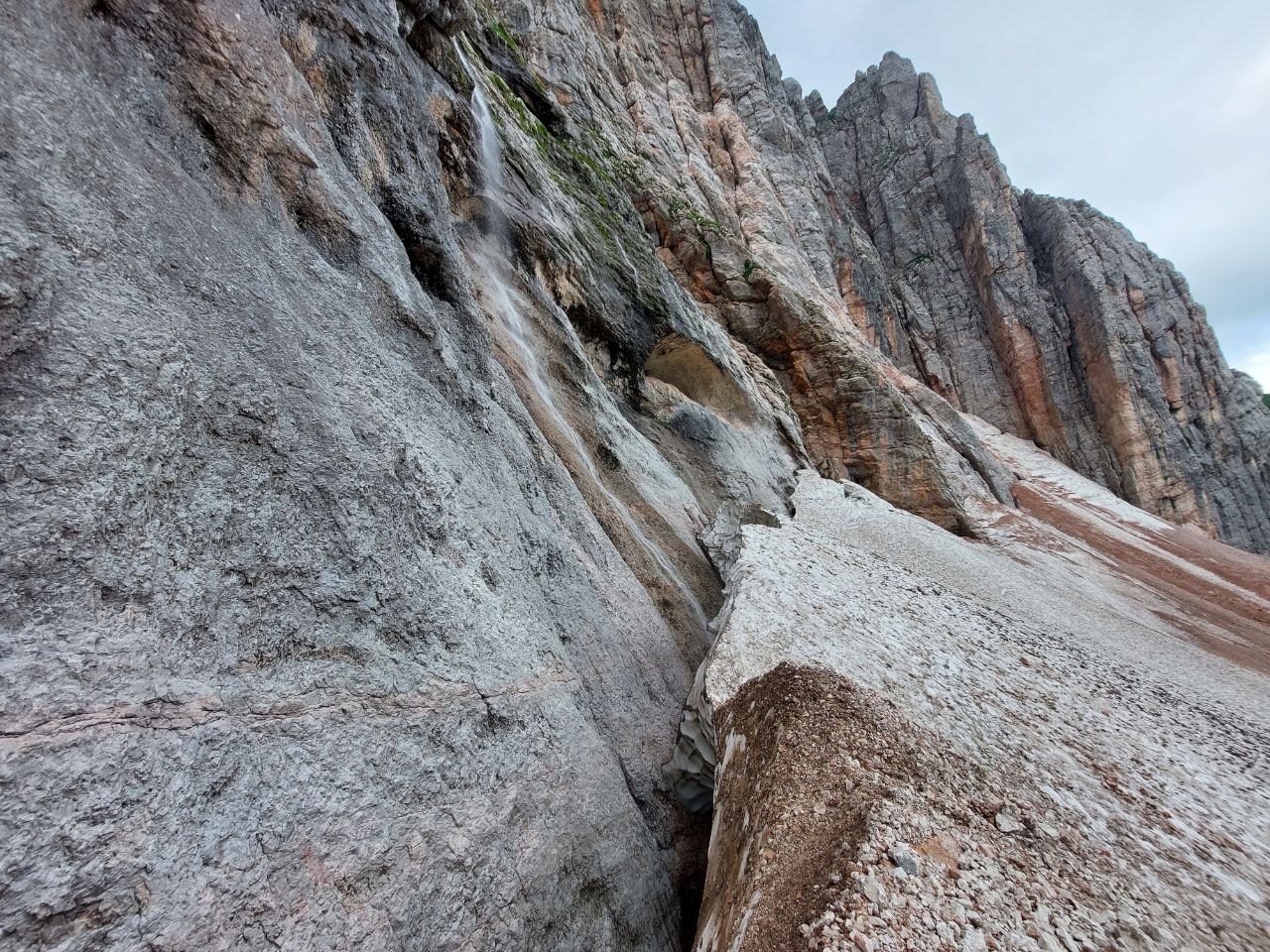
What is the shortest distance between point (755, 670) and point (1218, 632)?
18428mm

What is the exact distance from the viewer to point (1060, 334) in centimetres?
4256

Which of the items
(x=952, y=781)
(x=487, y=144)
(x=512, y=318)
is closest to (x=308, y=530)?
(x=952, y=781)

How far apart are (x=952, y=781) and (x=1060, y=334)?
175 feet

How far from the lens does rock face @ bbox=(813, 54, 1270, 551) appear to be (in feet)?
125

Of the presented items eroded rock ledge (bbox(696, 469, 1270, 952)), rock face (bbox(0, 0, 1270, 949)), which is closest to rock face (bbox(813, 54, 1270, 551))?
eroded rock ledge (bbox(696, 469, 1270, 952))

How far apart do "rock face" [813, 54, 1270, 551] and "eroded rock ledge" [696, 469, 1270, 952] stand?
4151cm

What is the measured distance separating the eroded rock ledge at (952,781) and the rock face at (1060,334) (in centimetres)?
4151

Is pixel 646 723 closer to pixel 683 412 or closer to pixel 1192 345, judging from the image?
pixel 683 412

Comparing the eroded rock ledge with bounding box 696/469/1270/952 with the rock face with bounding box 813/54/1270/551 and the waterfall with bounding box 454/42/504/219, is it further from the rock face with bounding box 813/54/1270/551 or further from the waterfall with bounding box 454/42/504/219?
the rock face with bounding box 813/54/1270/551

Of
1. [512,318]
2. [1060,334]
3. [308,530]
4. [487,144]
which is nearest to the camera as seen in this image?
[308,530]

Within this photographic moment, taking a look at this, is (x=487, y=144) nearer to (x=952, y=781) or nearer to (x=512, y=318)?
(x=512, y=318)

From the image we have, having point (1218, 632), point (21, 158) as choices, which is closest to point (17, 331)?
point (21, 158)

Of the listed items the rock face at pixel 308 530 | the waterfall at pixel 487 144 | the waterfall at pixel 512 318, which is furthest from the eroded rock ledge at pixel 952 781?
the waterfall at pixel 487 144

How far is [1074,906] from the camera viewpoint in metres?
3.10
